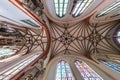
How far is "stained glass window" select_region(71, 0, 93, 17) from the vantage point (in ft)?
29.6

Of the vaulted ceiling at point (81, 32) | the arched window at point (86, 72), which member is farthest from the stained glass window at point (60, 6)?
the arched window at point (86, 72)

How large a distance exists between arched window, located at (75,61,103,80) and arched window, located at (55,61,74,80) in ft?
2.35

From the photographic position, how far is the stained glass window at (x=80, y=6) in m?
9.02

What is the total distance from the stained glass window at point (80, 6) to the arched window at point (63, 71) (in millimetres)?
3500

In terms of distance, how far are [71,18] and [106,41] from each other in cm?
329

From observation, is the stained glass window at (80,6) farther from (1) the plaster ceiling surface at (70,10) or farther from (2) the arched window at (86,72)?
(2) the arched window at (86,72)

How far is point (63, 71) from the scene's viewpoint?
10.4 m

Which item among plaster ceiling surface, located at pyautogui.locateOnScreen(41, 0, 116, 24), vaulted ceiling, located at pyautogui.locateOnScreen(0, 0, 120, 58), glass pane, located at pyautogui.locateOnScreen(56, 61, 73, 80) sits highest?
plaster ceiling surface, located at pyautogui.locateOnScreen(41, 0, 116, 24)

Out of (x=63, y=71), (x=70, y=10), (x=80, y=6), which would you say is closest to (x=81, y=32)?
(x=70, y=10)

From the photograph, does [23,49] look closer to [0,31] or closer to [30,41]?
[30,41]

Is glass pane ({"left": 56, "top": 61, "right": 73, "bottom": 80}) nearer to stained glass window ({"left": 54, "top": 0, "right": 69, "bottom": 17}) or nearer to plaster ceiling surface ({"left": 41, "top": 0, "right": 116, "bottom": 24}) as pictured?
plaster ceiling surface ({"left": 41, "top": 0, "right": 116, "bottom": 24})

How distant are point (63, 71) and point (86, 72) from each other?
1407mm

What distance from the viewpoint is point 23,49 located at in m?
12.3

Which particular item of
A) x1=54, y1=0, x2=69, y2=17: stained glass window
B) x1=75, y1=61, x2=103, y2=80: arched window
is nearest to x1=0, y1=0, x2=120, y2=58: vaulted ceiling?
x1=54, y1=0, x2=69, y2=17: stained glass window
